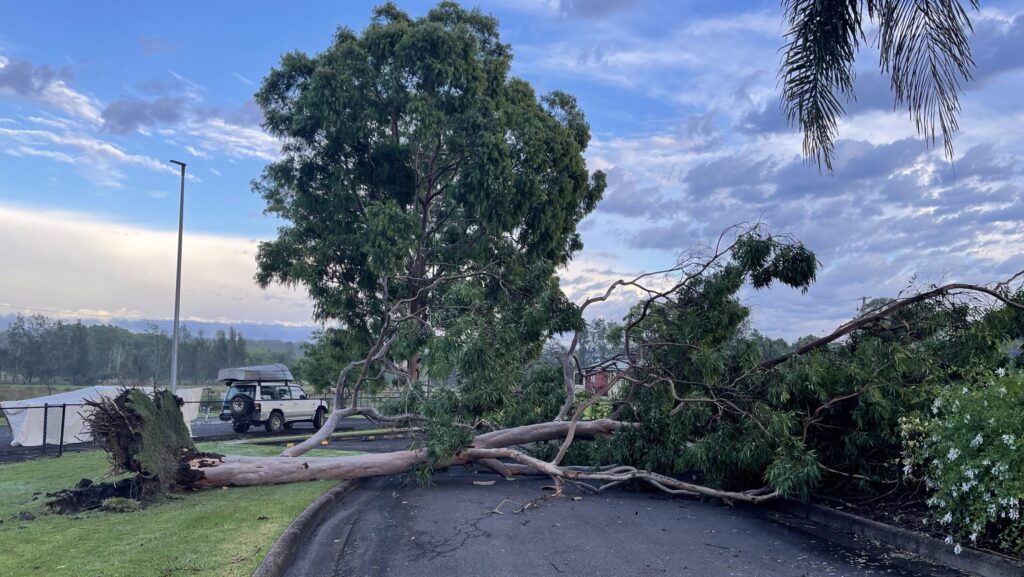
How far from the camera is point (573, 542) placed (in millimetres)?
7309

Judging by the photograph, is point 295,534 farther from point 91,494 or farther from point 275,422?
point 275,422

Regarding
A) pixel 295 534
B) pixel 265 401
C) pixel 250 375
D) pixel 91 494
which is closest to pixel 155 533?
pixel 295 534

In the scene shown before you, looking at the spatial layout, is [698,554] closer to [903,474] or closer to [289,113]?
[903,474]

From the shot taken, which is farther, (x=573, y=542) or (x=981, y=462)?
(x=573, y=542)

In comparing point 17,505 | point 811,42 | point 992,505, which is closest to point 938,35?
point 811,42

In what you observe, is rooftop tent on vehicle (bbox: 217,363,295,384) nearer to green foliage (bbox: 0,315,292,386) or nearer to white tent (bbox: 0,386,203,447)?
white tent (bbox: 0,386,203,447)

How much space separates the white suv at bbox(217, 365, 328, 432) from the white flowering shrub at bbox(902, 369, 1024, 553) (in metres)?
20.1

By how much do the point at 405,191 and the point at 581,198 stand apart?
5.76 metres

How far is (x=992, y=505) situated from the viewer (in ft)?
19.5

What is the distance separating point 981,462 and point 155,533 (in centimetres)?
782

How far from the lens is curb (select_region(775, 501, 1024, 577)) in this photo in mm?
5945

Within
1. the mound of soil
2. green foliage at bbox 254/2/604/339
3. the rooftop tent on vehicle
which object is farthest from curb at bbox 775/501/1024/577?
the rooftop tent on vehicle

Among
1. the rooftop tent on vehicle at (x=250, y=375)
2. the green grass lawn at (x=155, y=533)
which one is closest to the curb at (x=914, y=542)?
the green grass lawn at (x=155, y=533)

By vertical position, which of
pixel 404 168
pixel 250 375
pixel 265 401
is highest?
pixel 404 168
